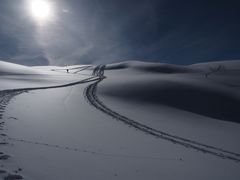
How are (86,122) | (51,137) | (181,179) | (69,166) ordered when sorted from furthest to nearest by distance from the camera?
(86,122), (51,137), (181,179), (69,166)

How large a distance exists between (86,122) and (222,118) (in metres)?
14.7

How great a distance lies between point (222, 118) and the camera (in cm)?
2166

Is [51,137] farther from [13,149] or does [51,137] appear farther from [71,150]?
[13,149]

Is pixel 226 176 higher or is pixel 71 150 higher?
pixel 71 150

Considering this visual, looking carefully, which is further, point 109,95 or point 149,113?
point 109,95

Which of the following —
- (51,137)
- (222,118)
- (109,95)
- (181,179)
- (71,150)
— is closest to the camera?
(181,179)

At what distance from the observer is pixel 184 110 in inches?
874

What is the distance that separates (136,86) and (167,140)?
17.8 m

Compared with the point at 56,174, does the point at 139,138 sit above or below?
above

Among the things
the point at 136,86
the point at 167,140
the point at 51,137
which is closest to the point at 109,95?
the point at 136,86

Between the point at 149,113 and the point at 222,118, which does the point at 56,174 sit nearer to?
the point at 149,113

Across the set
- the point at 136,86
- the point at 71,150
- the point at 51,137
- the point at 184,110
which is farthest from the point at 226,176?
the point at 136,86

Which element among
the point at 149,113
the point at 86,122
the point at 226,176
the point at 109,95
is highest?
the point at 109,95

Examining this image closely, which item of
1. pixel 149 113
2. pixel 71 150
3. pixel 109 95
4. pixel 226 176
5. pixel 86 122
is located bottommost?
pixel 226 176
